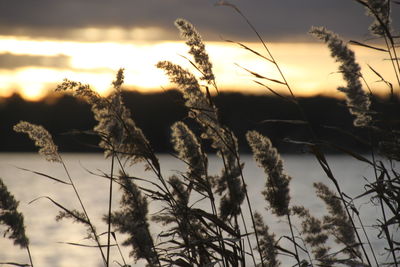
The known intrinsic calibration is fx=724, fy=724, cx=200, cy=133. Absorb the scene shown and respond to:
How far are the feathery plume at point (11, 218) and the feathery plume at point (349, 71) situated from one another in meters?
1.69

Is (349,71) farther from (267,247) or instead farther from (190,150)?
(267,247)

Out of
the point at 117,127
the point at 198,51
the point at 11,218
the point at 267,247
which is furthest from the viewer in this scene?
the point at 267,247

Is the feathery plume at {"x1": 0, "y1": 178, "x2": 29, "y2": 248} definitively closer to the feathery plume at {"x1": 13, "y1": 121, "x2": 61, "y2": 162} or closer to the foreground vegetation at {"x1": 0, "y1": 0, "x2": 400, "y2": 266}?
the foreground vegetation at {"x1": 0, "y1": 0, "x2": 400, "y2": 266}

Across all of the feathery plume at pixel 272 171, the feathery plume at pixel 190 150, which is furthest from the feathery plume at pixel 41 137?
the feathery plume at pixel 272 171

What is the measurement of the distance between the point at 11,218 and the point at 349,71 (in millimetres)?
1811

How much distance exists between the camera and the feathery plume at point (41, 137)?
3.40 metres

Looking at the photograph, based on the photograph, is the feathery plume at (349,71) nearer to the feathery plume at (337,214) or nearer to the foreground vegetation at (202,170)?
the foreground vegetation at (202,170)

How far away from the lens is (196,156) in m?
3.43

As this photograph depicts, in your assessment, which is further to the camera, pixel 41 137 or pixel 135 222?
pixel 135 222

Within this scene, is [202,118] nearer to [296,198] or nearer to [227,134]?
[227,134]

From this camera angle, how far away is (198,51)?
10.3 feet

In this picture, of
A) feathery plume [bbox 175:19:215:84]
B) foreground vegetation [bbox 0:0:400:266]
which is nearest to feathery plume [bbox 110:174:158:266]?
foreground vegetation [bbox 0:0:400:266]

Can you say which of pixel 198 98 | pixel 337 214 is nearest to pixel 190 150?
pixel 198 98

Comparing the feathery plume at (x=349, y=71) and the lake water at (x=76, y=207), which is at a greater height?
the lake water at (x=76, y=207)
